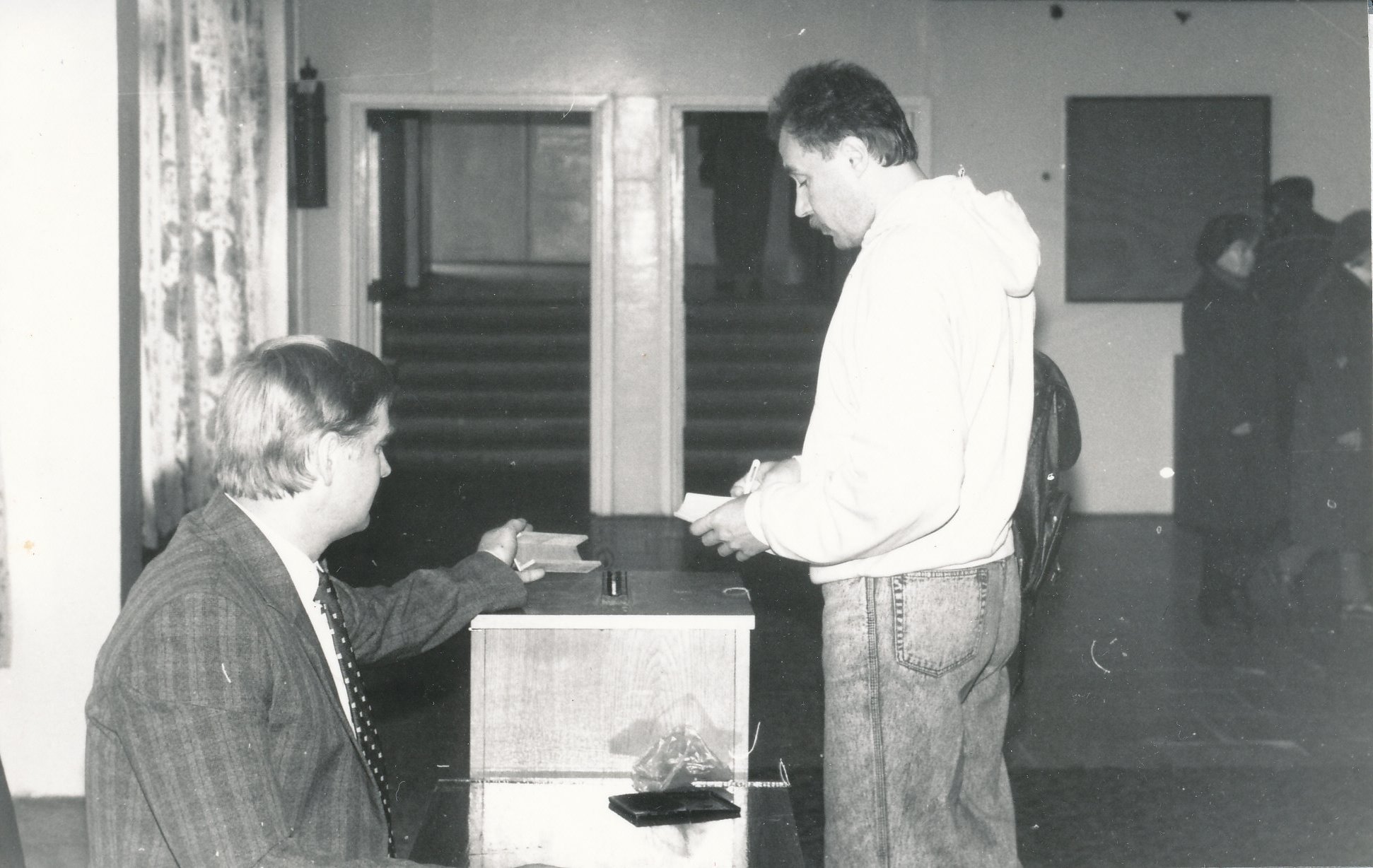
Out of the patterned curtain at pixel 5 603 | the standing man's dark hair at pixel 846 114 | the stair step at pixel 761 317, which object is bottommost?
the patterned curtain at pixel 5 603

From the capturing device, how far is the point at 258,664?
4.55 ft

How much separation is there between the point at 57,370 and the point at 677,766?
2209mm

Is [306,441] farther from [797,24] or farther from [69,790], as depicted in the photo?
[797,24]

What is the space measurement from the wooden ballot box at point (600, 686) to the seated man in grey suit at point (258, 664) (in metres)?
0.49

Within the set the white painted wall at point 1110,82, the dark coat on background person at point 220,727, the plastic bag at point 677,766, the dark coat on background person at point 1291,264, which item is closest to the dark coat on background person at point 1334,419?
the dark coat on background person at point 1291,264

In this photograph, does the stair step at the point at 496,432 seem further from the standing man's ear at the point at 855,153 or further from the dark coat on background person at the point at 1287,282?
the standing man's ear at the point at 855,153

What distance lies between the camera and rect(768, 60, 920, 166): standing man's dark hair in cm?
214

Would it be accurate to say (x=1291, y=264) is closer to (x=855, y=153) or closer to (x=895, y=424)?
(x=855, y=153)

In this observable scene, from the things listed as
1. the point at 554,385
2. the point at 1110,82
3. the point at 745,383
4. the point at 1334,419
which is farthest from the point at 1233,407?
the point at 554,385

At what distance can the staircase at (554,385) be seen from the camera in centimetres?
952

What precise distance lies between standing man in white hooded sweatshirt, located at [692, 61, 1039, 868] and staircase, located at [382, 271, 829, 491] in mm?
6691

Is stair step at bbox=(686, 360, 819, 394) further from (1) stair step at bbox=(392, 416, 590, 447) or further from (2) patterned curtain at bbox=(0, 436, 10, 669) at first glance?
(2) patterned curtain at bbox=(0, 436, 10, 669)

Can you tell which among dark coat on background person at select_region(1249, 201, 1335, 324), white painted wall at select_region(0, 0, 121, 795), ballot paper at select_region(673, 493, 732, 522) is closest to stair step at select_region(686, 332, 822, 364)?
dark coat on background person at select_region(1249, 201, 1335, 324)

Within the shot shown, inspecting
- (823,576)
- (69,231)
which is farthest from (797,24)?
(823,576)
